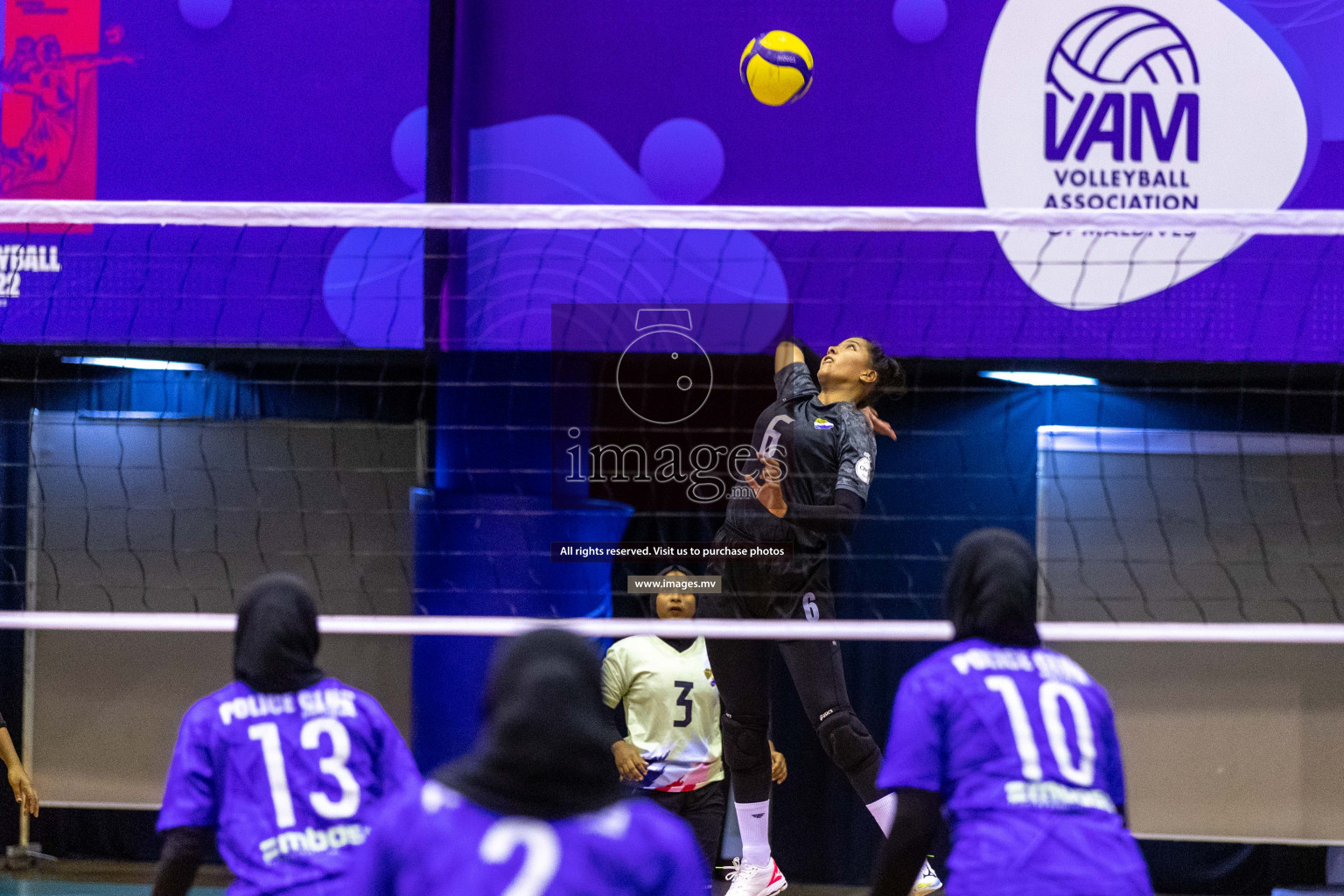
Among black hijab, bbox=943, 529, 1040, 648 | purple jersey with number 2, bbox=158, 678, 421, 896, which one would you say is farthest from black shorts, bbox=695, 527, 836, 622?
purple jersey with number 2, bbox=158, 678, 421, 896

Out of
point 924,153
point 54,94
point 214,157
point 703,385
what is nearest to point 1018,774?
point 703,385

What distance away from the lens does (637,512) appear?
676 centimetres

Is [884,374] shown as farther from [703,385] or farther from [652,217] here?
[703,385]

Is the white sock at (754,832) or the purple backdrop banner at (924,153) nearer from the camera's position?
the white sock at (754,832)

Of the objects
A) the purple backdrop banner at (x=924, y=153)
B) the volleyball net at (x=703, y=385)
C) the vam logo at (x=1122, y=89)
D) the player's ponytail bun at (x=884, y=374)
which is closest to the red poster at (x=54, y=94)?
the volleyball net at (x=703, y=385)

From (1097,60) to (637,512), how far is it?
3.09m

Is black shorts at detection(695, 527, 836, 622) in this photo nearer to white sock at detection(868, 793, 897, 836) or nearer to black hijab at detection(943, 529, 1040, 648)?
white sock at detection(868, 793, 897, 836)

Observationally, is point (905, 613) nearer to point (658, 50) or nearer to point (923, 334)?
point (923, 334)

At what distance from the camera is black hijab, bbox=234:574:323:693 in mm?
3150

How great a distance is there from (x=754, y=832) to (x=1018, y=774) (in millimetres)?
2452

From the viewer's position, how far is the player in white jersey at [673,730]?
6195mm

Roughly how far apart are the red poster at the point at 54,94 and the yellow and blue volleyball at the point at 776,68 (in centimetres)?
305

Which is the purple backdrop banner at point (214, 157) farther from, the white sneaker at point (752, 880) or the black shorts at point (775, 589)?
the white sneaker at point (752, 880)

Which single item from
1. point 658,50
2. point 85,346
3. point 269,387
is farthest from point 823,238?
point 85,346
